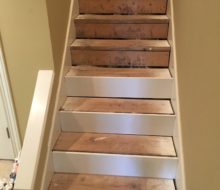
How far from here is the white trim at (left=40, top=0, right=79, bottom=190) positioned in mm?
1738

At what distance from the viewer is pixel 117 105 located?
77.8 inches

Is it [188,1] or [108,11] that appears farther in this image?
[108,11]

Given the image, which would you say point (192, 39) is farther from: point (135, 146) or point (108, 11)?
point (108, 11)

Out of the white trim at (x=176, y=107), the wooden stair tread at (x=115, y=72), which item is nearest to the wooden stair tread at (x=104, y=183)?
the white trim at (x=176, y=107)

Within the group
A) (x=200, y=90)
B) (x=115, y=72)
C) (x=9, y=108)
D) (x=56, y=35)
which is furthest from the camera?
(x=115, y=72)

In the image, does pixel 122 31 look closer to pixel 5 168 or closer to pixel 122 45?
pixel 122 45

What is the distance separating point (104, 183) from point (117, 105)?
0.57 m

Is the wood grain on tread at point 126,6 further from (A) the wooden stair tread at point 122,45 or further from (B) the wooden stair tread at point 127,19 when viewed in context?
(A) the wooden stair tread at point 122,45

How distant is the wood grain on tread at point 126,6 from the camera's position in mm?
2281

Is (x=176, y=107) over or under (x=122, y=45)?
under

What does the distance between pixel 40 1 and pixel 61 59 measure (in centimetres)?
48

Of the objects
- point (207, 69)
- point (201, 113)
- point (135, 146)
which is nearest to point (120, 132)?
point (135, 146)

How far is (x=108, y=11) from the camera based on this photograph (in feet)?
7.63

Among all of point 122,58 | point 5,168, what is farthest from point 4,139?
point 122,58
